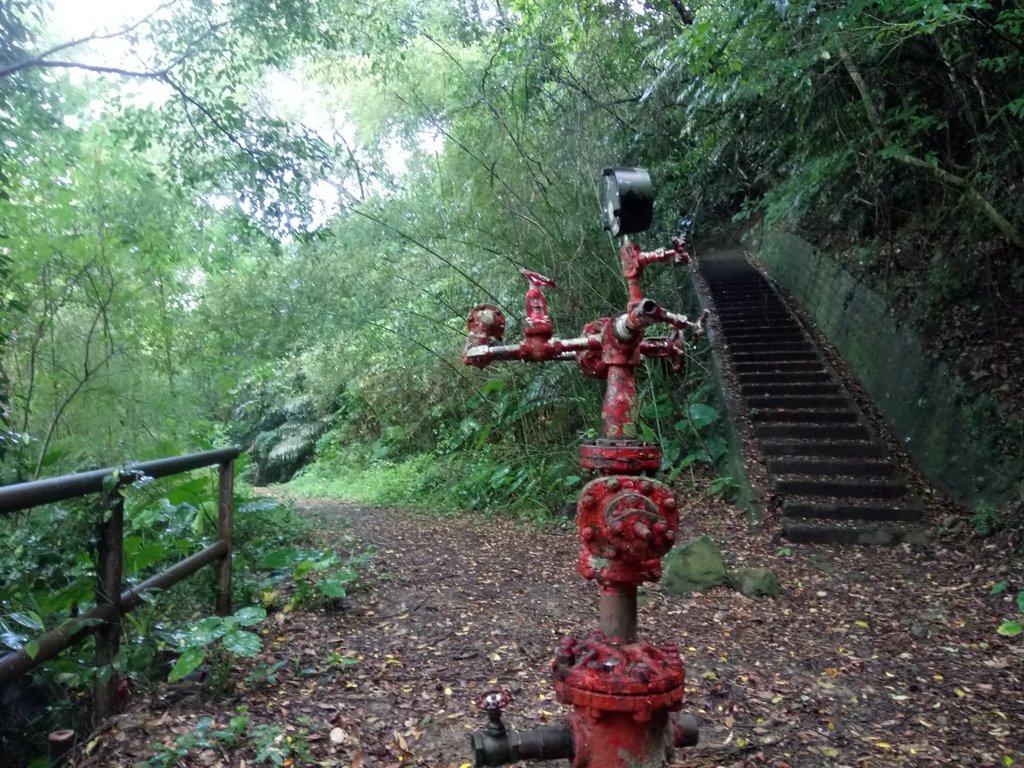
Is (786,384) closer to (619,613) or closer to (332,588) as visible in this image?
(332,588)

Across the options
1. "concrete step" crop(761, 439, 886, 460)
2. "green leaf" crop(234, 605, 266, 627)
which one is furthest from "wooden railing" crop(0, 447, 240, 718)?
"concrete step" crop(761, 439, 886, 460)

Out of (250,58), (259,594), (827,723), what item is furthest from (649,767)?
(250,58)

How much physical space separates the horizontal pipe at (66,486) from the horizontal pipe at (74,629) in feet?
1.28

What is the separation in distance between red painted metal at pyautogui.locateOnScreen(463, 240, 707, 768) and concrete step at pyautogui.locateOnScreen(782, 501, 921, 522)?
4.66m

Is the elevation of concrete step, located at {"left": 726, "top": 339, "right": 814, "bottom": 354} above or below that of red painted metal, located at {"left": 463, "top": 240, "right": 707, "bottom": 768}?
above

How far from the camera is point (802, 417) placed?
780 centimetres

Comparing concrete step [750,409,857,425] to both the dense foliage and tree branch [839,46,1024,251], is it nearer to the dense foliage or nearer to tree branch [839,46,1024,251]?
the dense foliage

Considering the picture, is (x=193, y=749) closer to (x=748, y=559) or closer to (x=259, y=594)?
(x=259, y=594)

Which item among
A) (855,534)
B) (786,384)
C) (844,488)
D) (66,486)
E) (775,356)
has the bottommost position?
(855,534)

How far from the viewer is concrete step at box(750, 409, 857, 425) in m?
7.71

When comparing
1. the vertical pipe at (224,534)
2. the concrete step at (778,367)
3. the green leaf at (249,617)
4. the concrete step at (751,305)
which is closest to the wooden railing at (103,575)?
the green leaf at (249,617)

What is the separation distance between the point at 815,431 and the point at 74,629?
22.2 ft

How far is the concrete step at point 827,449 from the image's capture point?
7.12 meters

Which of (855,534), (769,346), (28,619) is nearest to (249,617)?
(28,619)
